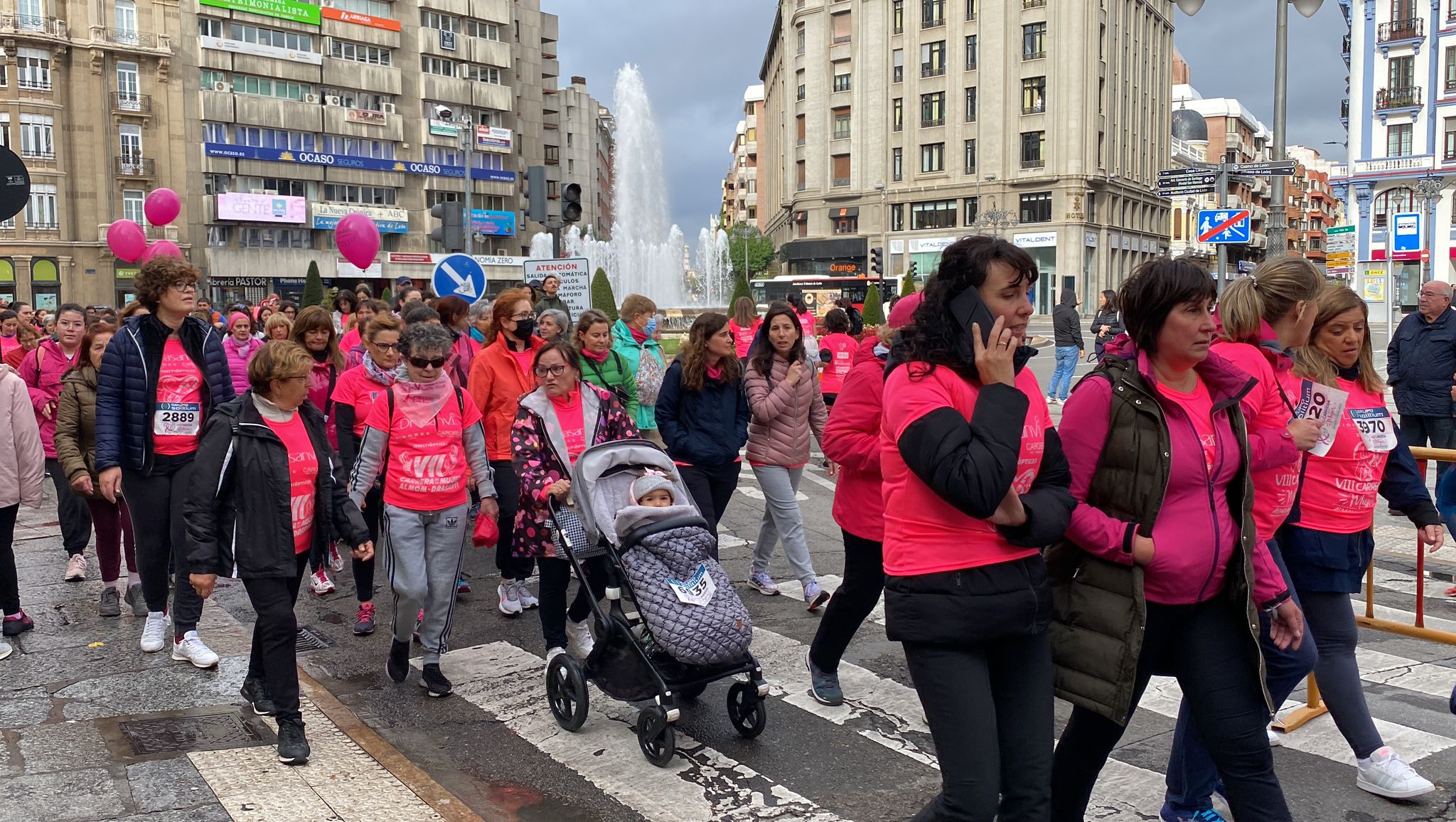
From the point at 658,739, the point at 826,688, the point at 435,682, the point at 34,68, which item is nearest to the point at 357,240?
the point at 435,682

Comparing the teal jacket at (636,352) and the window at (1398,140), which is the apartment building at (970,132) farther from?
the teal jacket at (636,352)

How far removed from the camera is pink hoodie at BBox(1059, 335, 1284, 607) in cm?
329

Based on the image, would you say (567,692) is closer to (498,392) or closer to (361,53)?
(498,392)

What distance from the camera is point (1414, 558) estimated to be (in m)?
8.77

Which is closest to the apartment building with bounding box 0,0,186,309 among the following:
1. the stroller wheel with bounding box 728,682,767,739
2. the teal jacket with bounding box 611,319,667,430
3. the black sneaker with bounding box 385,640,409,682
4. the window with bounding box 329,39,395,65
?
the window with bounding box 329,39,395,65

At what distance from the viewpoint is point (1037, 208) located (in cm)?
6881

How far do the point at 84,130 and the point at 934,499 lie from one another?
6413 cm

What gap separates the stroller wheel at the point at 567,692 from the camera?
17.7ft

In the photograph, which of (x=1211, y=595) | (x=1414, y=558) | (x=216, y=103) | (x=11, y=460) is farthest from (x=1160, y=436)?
(x=216, y=103)

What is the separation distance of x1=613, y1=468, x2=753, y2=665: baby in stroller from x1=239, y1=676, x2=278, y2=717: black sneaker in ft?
6.16

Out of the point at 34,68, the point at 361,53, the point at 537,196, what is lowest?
the point at 537,196

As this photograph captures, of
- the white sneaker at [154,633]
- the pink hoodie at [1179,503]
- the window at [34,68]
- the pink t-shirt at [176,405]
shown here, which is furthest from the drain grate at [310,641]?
the window at [34,68]

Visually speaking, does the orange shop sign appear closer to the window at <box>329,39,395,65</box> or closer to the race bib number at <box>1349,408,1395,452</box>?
the window at <box>329,39,395,65</box>

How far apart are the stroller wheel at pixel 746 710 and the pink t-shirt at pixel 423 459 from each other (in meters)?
1.80
